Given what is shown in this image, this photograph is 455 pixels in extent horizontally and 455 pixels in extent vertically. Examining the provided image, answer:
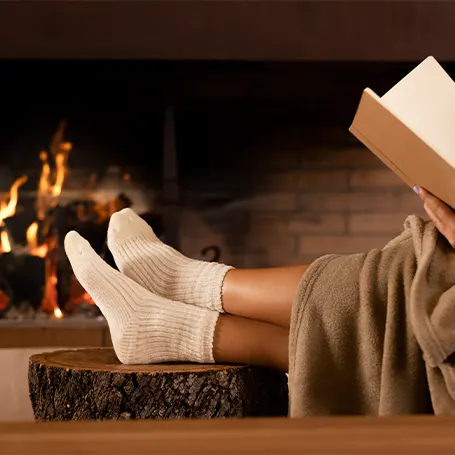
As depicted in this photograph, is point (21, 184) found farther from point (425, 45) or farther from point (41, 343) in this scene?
point (425, 45)

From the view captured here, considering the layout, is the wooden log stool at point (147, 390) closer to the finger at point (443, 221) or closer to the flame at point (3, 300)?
the finger at point (443, 221)

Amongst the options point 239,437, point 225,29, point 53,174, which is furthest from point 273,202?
point 239,437

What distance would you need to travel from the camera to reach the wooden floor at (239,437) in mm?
331

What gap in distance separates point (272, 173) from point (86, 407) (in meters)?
1.28

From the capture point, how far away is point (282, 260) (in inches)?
85.9

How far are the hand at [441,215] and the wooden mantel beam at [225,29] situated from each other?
123cm

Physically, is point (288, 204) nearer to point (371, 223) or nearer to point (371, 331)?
point (371, 223)

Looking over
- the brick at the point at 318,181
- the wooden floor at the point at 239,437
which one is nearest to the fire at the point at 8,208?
the brick at the point at 318,181

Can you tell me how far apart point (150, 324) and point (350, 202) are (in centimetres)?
124

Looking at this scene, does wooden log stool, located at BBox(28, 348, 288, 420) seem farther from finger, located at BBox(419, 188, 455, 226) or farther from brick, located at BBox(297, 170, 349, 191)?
brick, located at BBox(297, 170, 349, 191)

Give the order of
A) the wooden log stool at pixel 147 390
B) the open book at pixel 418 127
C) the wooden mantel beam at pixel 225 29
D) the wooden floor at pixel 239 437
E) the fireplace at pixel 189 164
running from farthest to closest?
the fireplace at pixel 189 164, the wooden mantel beam at pixel 225 29, the wooden log stool at pixel 147 390, the open book at pixel 418 127, the wooden floor at pixel 239 437

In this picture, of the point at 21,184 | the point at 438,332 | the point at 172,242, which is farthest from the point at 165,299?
the point at 21,184

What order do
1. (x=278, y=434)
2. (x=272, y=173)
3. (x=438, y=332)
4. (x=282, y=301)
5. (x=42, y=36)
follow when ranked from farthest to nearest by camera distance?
(x=272, y=173), (x=42, y=36), (x=282, y=301), (x=438, y=332), (x=278, y=434)

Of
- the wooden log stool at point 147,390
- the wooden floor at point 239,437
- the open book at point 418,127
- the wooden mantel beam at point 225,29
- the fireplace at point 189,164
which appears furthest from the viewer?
the fireplace at point 189,164
